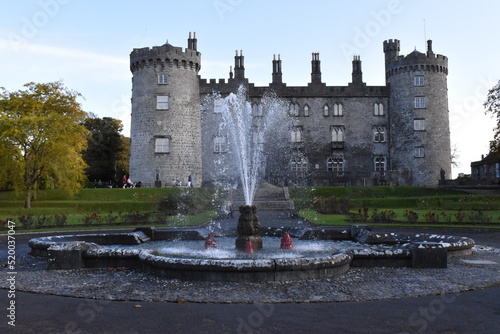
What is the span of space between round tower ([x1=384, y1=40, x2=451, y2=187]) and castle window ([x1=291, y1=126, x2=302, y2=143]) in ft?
32.0

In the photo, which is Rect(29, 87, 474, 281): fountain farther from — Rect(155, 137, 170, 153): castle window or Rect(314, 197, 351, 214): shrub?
Rect(155, 137, 170, 153): castle window

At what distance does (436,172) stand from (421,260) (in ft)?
131

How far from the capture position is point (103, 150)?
60125mm

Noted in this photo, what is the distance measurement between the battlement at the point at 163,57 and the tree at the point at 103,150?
17.2 meters

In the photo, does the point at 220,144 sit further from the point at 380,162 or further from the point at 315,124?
the point at 380,162

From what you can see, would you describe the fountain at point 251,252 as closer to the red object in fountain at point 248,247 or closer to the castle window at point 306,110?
the red object in fountain at point 248,247

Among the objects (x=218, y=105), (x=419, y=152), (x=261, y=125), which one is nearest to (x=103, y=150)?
(x=218, y=105)

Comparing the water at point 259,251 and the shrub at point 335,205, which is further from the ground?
the shrub at point 335,205

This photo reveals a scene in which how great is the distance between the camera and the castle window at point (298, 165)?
1875 inches

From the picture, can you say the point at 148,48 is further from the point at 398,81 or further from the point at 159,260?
the point at 159,260

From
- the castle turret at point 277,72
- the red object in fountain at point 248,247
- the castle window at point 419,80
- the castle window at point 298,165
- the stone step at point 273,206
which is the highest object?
the castle turret at point 277,72

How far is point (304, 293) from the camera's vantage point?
7.21m

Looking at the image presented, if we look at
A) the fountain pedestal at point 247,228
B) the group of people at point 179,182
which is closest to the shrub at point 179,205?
the group of people at point 179,182

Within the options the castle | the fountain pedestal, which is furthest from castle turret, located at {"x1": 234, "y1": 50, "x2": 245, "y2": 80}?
the fountain pedestal
